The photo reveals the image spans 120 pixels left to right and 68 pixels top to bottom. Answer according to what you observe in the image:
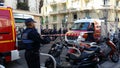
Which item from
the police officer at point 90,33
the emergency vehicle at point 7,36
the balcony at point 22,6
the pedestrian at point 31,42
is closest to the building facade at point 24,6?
the balcony at point 22,6

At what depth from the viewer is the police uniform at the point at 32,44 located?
6412mm

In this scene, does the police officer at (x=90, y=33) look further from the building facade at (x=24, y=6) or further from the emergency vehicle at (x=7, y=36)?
the emergency vehicle at (x=7, y=36)

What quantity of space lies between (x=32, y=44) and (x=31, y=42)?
0.20 feet

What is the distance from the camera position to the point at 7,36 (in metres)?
9.66

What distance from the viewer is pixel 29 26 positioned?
21.3 ft

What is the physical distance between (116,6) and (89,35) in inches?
1406

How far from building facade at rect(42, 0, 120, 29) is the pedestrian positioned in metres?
39.5

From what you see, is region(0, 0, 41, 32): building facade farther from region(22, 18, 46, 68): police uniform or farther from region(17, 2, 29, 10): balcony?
region(22, 18, 46, 68): police uniform

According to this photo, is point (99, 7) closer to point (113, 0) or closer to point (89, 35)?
point (113, 0)

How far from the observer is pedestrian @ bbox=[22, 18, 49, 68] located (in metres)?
6.41

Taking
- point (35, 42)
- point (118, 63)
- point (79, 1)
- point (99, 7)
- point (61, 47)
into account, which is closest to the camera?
point (35, 42)

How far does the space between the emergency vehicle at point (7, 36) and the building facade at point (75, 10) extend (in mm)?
36259

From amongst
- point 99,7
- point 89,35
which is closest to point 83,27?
point 89,35

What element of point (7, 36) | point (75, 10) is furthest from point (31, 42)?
point (75, 10)
